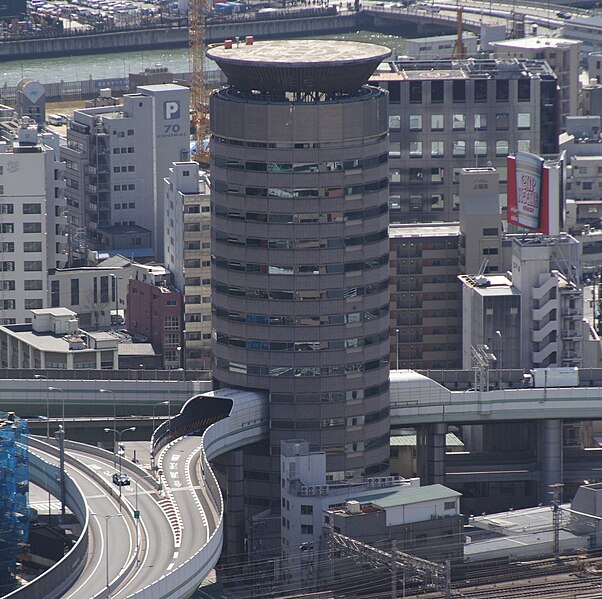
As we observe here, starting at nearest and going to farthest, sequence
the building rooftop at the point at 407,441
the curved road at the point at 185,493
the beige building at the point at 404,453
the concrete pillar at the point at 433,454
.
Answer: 1. the curved road at the point at 185,493
2. the concrete pillar at the point at 433,454
3. the beige building at the point at 404,453
4. the building rooftop at the point at 407,441

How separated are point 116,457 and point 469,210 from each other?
47.4m

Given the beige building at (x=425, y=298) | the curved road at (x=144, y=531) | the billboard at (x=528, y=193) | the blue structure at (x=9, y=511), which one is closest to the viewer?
the curved road at (x=144, y=531)

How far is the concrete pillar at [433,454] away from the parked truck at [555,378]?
22.3 ft

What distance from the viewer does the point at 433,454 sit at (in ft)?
543

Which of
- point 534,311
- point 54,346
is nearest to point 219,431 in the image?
point 534,311

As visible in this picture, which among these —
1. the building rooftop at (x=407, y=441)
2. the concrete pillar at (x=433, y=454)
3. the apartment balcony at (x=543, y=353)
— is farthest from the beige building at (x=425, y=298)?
the concrete pillar at (x=433, y=454)

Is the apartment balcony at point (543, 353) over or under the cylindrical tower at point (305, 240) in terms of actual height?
under

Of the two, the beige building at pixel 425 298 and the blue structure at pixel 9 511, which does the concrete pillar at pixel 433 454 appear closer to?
the beige building at pixel 425 298

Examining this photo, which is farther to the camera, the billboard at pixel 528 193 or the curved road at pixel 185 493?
the billboard at pixel 528 193

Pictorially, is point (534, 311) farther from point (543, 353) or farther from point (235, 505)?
point (235, 505)

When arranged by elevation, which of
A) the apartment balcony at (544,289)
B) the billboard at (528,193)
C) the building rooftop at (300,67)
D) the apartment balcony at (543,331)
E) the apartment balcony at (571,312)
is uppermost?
the building rooftop at (300,67)

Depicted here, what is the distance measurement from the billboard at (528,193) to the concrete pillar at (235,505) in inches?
1402

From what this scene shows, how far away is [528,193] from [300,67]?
3792 cm

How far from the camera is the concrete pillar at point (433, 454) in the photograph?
→ 165 meters
